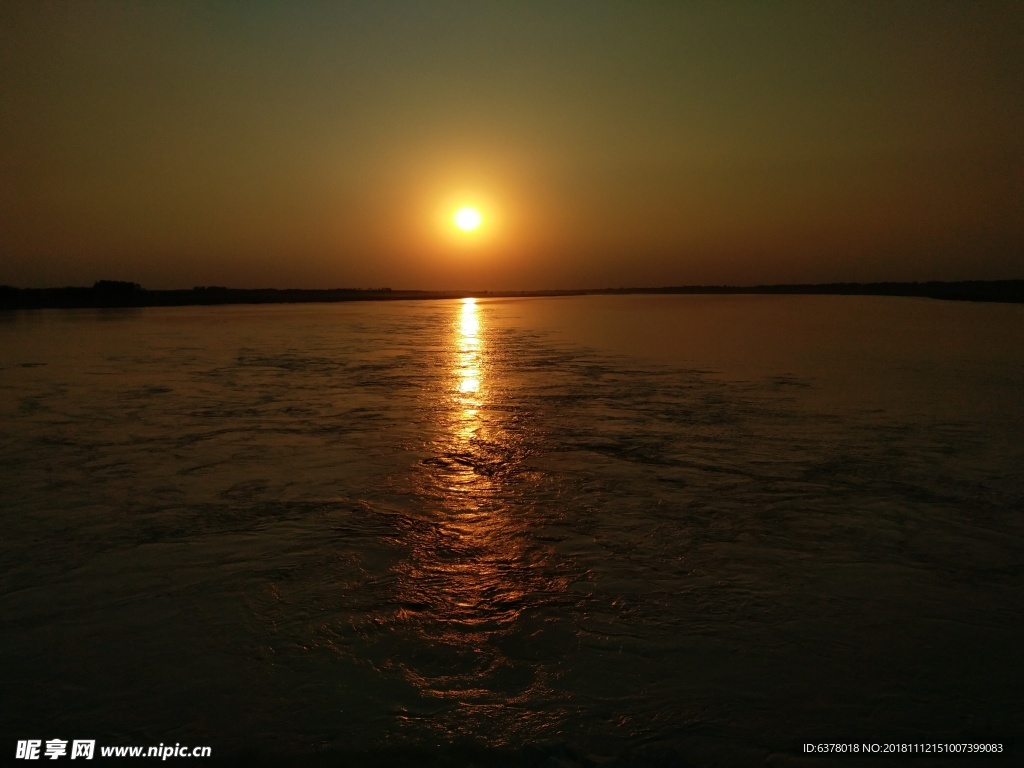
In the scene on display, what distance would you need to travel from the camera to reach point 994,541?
4.93 meters

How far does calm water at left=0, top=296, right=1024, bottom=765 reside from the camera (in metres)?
3.05

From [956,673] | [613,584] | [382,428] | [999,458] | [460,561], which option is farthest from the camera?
[382,428]

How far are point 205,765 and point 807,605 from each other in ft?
10.6

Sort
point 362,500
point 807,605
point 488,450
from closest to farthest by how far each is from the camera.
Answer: point 807,605 → point 362,500 → point 488,450

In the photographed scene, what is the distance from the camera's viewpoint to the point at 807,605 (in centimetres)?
401

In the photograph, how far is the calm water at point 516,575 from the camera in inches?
120

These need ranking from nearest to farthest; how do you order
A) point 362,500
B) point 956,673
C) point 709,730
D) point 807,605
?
point 709,730 → point 956,673 → point 807,605 → point 362,500

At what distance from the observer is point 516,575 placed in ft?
14.6

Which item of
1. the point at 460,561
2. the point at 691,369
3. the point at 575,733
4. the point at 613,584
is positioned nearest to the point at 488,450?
the point at 460,561

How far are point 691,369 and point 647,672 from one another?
11.9m

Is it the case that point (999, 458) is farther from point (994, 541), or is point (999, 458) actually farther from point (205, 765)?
point (205, 765)

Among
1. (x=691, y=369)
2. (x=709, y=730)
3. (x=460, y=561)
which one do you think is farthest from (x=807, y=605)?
(x=691, y=369)

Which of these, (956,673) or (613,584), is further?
(613,584)

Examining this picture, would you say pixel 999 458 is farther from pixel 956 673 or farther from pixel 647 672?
pixel 647 672
